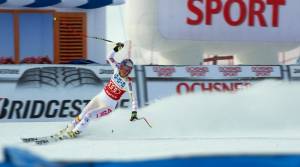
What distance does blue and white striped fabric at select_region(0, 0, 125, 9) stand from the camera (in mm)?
17172

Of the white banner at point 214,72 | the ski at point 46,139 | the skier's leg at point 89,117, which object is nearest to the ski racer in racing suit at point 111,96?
the skier's leg at point 89,117

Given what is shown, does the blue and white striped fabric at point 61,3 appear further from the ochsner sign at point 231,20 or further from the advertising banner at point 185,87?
the advertising banner at point 185,87

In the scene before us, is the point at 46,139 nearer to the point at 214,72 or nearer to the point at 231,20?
the point at 214,72

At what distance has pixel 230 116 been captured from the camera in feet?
39.7

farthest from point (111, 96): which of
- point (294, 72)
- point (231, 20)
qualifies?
point (231, 20)

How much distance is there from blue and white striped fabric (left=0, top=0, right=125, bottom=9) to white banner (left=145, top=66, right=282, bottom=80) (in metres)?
4.68

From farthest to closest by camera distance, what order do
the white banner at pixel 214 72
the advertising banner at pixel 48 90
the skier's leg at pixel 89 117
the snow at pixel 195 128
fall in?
the white banner at pixel 214 72, the advertising banner at pixel 48 90, the skier's leg at pixel 89 117, the snow at pixel 195 128

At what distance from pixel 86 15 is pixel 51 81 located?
553 centimetres

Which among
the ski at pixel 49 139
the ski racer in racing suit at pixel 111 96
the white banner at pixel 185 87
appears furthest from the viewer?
the white banner at pixel 185 87

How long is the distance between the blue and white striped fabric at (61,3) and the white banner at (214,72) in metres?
4.68

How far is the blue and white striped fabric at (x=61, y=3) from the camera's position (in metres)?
17.2

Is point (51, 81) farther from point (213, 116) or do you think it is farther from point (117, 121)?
point (213, 116)

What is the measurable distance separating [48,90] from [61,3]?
499 cm

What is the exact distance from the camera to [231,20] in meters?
18.2
